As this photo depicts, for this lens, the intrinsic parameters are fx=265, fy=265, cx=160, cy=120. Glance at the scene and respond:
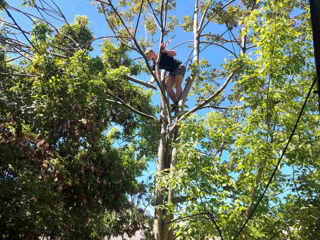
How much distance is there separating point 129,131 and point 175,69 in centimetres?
225

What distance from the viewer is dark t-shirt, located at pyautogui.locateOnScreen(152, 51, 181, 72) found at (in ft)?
25.0

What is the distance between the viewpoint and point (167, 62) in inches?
302

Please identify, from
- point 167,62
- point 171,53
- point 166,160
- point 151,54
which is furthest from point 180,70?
point 166,160

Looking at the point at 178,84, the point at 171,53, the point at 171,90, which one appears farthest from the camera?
the point at 171,90

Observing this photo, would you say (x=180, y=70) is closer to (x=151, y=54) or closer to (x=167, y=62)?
(x=167, y=62)

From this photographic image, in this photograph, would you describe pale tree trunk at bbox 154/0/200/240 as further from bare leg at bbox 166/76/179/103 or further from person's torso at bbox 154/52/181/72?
person's torso at bbox 154/52/181/72

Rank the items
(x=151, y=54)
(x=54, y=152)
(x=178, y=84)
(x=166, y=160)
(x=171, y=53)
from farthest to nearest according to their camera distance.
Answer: (x=178, y=84), (x=171, y=53), (x=151, y=54), (x=166, y=160), (x=54, y=152)

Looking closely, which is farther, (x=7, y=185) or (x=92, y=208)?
(x=92, y=208)

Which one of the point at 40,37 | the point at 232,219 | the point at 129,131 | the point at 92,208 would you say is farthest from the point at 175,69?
the point at 232,219

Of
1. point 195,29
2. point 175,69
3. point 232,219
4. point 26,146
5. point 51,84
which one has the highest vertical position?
point 195,29

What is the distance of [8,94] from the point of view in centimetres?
442

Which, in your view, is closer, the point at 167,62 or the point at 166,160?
the point at 166,160

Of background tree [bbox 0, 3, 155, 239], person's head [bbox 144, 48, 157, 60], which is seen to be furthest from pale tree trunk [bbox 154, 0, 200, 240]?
person's head [bbox 144, 48, 157, 60]

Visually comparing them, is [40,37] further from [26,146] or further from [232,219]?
[232,219]
